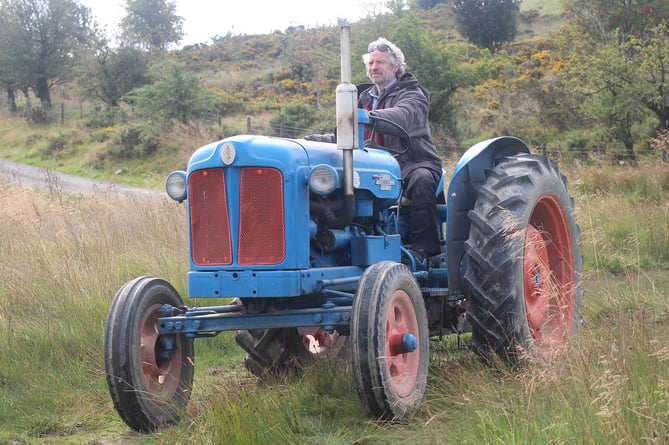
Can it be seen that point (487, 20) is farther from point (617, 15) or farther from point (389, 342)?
point (389, 342)

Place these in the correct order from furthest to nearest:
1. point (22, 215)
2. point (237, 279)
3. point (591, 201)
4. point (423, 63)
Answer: point (423, 63)
point (591, 201)
point (22, 215)
point (237, 279)

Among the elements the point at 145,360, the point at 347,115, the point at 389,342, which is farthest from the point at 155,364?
the point at 347,115

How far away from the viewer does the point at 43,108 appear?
3781 cm

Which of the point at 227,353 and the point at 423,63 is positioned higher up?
the point at 423,63

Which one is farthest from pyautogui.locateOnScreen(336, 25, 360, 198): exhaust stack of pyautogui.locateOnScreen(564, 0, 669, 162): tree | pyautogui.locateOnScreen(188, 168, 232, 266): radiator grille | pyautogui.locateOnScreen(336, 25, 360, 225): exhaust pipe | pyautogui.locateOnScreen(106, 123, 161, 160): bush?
pyautogui.locateOnScreen(106, 123, 161, 160): bush

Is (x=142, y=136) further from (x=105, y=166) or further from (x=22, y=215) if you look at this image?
(x=22, y=215)

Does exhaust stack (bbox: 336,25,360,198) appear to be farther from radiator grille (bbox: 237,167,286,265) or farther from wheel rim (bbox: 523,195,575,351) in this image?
wheel rim (bbox: 523,195,575,351)

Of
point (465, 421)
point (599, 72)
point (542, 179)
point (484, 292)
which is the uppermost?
point (599, 72)

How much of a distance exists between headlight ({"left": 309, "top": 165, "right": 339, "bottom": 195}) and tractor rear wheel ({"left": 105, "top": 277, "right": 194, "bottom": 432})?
3.59ft

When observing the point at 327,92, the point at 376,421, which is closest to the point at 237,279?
the point at 376,421

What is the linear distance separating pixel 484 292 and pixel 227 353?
2.38 metres

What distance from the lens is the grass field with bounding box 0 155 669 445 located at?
3.08m

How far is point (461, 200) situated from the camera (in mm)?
5211

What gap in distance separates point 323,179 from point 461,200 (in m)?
1.32
